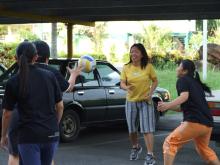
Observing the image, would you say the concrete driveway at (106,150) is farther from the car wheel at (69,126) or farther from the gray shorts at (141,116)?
the gray shorts at (141,116)

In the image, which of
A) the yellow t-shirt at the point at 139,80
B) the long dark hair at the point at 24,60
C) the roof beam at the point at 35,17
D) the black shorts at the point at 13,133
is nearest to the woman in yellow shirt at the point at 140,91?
the yellow t-shirt at the point at 139,80

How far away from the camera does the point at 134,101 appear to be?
818cm

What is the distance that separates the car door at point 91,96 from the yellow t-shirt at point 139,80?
208 centimetres

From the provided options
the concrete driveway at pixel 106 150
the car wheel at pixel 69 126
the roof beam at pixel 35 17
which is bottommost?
the concrete driveway at pixel 106 150

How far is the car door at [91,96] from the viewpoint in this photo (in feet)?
33.7

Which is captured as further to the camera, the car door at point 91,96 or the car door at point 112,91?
the car door at point 112,91

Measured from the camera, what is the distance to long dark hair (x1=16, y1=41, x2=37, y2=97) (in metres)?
4.45

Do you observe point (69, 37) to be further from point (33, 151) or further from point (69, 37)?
point (33, 151)

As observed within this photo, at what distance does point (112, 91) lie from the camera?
1086cm

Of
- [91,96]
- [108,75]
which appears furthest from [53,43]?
[91,96]

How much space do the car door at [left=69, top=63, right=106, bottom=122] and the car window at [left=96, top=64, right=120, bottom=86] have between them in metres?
0.17

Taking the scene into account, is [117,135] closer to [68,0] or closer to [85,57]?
[68,0]

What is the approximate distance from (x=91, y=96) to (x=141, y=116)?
2454 millimetres

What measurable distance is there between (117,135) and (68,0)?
311 centimetres
